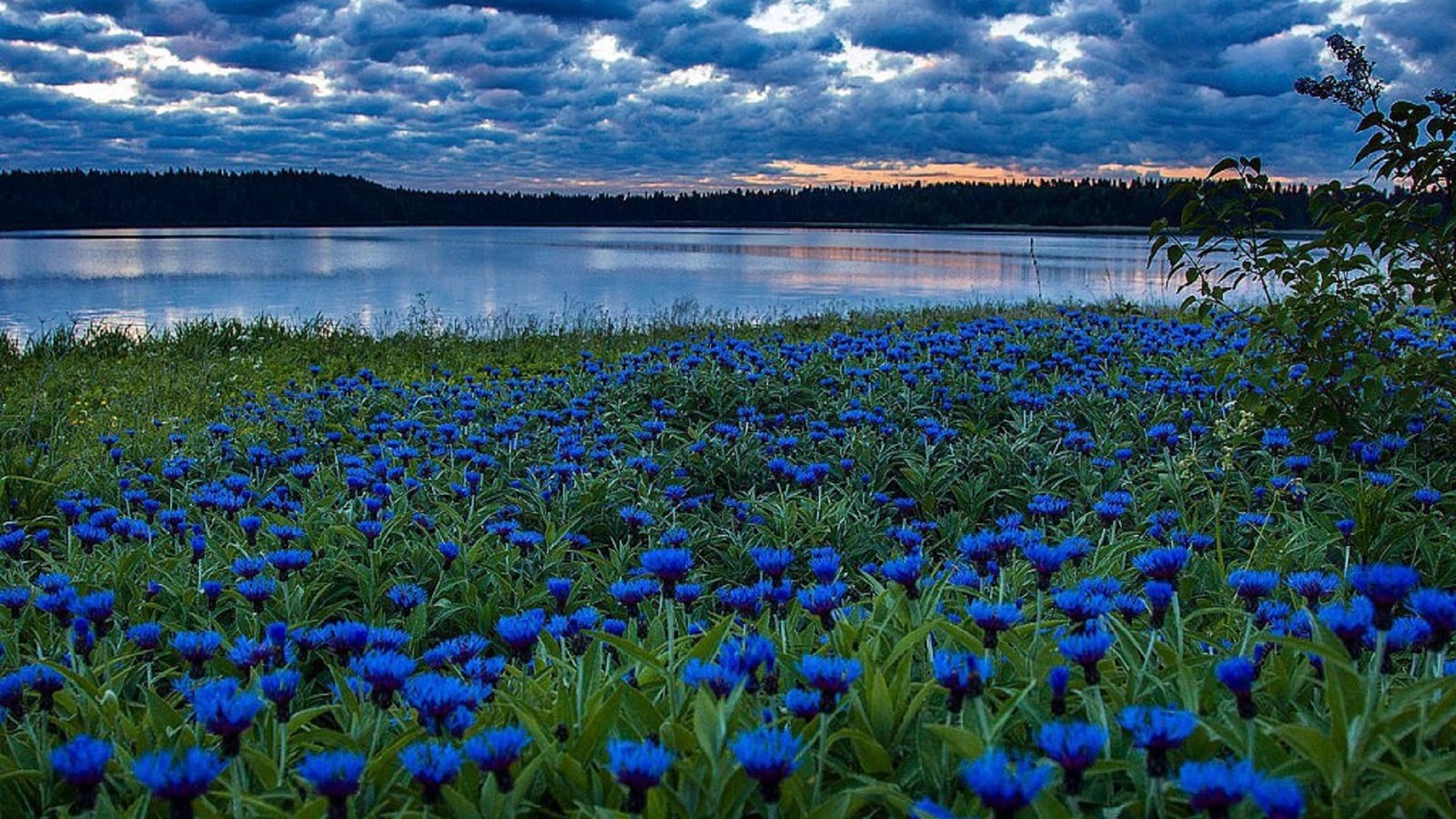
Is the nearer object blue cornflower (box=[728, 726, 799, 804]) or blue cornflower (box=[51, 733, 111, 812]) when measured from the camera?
blue cornflower (box=[728, 726, 799, 804])

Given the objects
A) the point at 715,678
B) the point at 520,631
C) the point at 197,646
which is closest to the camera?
the point at 715,678

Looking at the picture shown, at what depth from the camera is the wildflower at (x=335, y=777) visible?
143 cm

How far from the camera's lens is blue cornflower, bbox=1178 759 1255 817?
1.24 m

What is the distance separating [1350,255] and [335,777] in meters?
5.74

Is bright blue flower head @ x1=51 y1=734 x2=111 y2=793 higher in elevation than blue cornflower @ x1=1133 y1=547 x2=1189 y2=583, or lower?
lower

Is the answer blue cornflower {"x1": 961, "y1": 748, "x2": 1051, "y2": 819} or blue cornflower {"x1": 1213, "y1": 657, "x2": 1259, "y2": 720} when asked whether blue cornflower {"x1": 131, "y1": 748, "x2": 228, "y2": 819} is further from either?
blue cornflower {"x1": 1213, "y1": 657, "x2": 1259, "y2": 720}

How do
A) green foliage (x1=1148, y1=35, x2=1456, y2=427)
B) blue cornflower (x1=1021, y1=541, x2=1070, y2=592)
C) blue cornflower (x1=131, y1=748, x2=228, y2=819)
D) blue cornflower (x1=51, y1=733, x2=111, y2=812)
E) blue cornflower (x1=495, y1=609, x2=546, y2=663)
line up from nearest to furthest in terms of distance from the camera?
blue cornflower (x1=131, y1=748, x2=228, y2=819) → blue cornflower (x1=51, y1=733, x2=111, y2=812) → blue cornflower (x1=495, y1=609, x2=546, y2=663) → blue cornflower (x1=1021, y1=541, x2=1070, y2=592) → green foliage (x1=1148, y1=35, x2=1456, y2=427)

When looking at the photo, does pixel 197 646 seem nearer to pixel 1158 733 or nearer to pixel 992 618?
pixel 992 618

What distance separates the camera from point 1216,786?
49.1 inches

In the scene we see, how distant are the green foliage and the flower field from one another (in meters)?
0.28

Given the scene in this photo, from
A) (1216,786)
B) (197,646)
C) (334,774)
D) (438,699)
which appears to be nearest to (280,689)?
(438,699)

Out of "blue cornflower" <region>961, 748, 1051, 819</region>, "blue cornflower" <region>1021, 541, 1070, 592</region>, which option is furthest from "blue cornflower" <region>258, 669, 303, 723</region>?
"blue cornflower" <region>1021, 541, 1070, 592</region>

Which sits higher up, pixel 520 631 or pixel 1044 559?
pixel 1044 559

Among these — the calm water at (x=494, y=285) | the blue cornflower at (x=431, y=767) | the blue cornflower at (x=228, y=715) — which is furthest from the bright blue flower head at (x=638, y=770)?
the calm water at (x=494, y=285)
